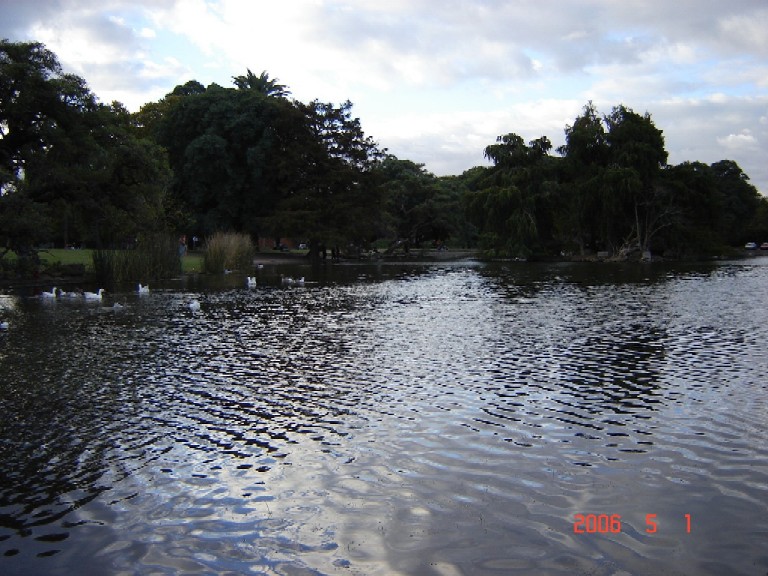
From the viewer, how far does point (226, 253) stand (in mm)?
45844

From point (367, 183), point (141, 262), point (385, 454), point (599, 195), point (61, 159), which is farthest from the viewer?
point (367, 183)

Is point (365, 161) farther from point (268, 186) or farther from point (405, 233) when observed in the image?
point (405, 233)

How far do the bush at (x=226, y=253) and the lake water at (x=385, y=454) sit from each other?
28303 millimetres

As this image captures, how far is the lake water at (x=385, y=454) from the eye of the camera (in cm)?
532

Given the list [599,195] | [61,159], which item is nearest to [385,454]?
[61,159]

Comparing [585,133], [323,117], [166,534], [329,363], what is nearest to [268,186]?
[323,117]

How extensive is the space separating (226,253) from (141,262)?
10126mm

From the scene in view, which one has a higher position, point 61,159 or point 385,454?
point 61,159

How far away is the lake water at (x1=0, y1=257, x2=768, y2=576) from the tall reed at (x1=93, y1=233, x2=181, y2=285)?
1954 centimetres

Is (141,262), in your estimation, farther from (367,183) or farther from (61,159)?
(367,183)

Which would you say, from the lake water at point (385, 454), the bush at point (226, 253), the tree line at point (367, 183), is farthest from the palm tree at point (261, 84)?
the lake water at point (385, 454)

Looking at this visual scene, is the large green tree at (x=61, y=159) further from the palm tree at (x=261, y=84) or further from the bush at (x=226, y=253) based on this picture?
the palm tree at (x=261, y=84)

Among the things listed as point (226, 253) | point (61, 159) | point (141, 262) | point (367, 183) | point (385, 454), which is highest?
point (367, 183)

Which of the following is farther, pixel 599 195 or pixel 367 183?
pixel 367 183
